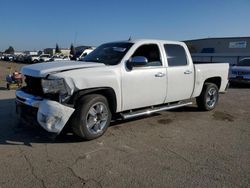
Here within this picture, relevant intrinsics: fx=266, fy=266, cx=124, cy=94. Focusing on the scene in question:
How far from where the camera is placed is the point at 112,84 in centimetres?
490

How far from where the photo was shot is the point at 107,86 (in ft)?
15.9

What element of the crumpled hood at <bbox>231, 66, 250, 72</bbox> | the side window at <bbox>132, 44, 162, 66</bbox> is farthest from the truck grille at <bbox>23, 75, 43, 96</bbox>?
the crumpled hood at <bbox>231, 66, 250, 72</bbox>

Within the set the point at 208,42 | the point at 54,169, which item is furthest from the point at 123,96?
the point at 208,42

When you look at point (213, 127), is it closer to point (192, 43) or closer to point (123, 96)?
point (123, 96)

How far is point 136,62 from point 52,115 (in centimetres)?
189

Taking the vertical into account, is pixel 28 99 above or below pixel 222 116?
above

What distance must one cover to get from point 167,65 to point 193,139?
182 centimetres

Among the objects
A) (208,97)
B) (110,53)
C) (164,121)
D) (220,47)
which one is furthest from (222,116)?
(220,47)

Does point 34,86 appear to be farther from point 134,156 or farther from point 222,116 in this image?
point 222,116

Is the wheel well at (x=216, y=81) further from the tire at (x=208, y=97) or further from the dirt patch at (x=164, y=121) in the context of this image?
the dirt patch at (x=164, y=121)

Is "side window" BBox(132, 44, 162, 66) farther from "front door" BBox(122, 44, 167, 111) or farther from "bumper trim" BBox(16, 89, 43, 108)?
"bumper trim" BBox(16, 89, 43, 108)

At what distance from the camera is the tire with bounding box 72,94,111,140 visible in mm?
4539

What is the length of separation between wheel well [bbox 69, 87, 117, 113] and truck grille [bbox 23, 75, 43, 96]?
0.66 meters

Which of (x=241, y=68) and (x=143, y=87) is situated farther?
(x=241, y=68)
